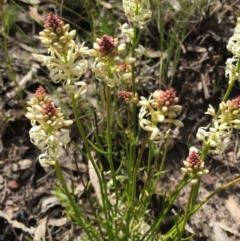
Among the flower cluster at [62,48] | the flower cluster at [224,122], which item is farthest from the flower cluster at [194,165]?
the flower cluster at [62,48]

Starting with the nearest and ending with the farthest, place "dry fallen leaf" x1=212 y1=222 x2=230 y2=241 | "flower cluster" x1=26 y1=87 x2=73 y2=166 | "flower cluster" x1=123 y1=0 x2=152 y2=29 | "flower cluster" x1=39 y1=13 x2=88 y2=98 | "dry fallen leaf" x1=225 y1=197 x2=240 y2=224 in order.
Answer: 1. "flower cluster" x1=39 y1=13 x2=88 y2=98
2. "flower cluster" x1=26 y1=87 x2=73 y2=166
3. "flower cluster" x1=123 y1=0 x2=152 y2=29
4. "dry fallen leaf" x1=212 y1=222 x2=230 y2=241
5. "dry fallen leaf" x1=225 y1=197 x2=240 y2=224

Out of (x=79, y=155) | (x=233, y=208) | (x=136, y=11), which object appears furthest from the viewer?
(x=79, y=155)

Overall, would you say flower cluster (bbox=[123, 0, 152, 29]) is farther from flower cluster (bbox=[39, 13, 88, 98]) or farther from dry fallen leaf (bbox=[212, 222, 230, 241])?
dry fallen leaf (bbox=[212, 222, 230, 241])

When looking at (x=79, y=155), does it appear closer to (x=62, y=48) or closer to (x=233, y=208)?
(x=233, y=208)

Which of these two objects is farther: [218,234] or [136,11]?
[218,234]

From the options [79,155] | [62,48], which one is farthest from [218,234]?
[62,48]

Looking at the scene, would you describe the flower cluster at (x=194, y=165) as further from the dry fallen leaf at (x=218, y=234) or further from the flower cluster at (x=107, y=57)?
the dry fallen leaf at (x=218, y=234)

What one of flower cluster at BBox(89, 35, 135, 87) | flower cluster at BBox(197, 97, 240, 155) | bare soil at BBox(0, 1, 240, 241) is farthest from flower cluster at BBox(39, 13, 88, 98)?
bare soil at BBox(0, 1, 240, 241)

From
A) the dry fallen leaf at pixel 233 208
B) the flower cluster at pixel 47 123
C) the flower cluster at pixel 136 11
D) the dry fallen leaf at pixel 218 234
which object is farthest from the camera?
the dry fallen leaf at pixel 233 208

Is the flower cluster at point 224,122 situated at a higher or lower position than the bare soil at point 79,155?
higher

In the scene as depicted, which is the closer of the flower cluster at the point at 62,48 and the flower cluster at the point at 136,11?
the flower cluster at the point at 62,48

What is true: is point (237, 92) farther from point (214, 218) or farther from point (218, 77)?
point (214, 218)
